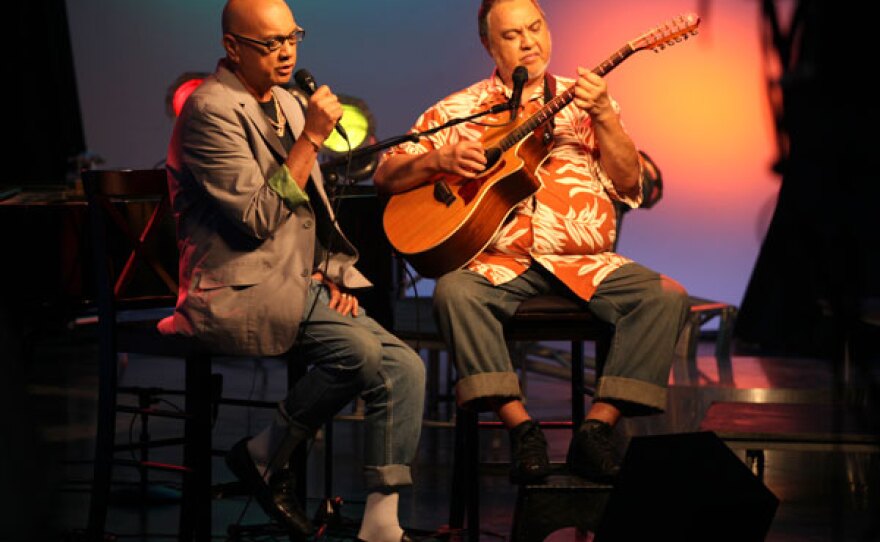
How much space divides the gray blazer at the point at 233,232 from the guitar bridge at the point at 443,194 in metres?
0.33

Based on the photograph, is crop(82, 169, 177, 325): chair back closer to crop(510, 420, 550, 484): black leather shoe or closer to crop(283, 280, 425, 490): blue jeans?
crop(283, 280, 425, 490): blue jeans

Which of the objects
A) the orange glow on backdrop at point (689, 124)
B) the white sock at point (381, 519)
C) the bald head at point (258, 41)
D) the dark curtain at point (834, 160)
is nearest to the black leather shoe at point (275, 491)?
the white sock at point (381, 519)

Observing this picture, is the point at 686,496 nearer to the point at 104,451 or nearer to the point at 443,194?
the point at 443,194

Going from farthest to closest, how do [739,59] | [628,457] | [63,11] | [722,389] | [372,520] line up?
1. [63,11]
2. [739,59]
3. [722,389]
4. [372,520]
5. [628,457]

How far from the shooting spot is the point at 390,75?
8203 millimetres

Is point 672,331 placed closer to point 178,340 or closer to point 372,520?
point 372,520

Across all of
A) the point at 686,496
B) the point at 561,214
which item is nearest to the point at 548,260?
the point at 561,214

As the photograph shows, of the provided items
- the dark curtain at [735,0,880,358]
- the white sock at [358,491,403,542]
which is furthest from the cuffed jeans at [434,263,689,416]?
the dark curtain at [735,0,880,358]

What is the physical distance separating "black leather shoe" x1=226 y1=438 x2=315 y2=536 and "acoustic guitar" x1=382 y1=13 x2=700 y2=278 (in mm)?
600

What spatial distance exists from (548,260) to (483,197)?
0.73 ft

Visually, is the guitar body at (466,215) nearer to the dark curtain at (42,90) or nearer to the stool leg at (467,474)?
the stool leg at (467,474)

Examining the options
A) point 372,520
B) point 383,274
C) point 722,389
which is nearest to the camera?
point 372,520

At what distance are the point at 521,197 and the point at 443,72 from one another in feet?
17.4

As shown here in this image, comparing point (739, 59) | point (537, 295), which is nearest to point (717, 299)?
point (739, 59)
